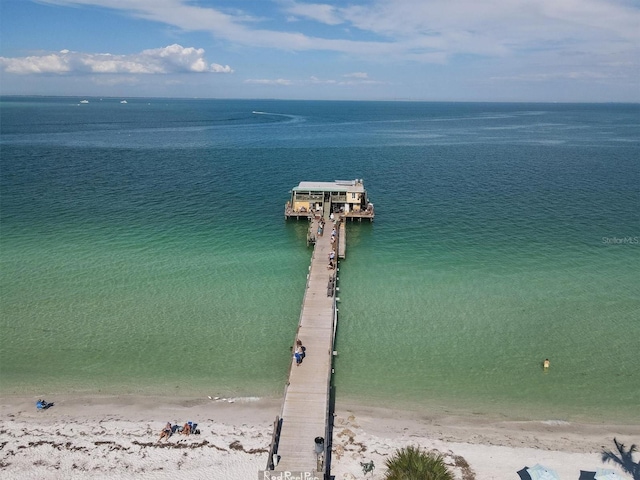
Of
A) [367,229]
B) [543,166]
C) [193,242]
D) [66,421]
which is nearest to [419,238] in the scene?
[367,229]

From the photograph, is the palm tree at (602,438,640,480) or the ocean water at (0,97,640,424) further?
the ocean water at (0,97,640,424)

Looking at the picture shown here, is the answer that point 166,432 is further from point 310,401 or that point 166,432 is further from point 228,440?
point 310,401

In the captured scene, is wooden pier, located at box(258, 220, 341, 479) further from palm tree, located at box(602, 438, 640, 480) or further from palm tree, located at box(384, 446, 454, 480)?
palm tree, located at box(602, 438, 640, 480)

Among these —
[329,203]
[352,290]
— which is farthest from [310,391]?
[329,203]

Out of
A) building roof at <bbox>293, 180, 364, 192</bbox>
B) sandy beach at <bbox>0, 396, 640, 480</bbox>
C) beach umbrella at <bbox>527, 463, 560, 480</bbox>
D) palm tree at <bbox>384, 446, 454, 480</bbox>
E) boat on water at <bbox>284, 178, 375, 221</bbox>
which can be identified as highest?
building roof at <bbox>293, 180, 364, 192</bbox>

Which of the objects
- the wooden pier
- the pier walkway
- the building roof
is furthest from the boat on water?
the wooden pier

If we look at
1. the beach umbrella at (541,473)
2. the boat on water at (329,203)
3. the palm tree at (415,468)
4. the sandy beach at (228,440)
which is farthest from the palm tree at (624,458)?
the boat on water at (329,203)
